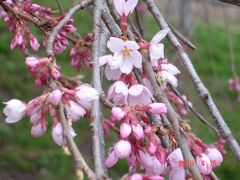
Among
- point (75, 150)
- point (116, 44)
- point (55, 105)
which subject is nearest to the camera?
point (75, 150)

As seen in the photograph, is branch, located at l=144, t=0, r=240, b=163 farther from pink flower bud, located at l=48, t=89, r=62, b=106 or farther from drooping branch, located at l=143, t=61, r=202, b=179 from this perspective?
pink flower bud, located at l=48, t=89, r=62, b=106

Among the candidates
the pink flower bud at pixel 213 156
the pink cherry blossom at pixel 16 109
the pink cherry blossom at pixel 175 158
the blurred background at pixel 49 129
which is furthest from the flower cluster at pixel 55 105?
the blurred background at pixel 49 129

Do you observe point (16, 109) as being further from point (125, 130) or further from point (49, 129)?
point (49, 129)

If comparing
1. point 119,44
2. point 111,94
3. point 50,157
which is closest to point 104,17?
point 119,44

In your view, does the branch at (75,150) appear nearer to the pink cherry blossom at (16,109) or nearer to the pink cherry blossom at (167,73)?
the pink cherry blossom at (16,109)

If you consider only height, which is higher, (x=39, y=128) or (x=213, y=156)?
(x=39, y=128)

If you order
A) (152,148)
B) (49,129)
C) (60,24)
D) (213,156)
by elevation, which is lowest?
(49,129)

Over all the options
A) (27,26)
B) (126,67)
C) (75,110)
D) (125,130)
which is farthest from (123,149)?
(27,26)
